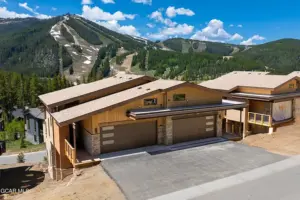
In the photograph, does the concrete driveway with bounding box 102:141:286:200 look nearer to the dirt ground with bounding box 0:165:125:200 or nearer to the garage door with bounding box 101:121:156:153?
the dirt ground with bounding box 0:165:125:200

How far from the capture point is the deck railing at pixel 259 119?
77.8ft

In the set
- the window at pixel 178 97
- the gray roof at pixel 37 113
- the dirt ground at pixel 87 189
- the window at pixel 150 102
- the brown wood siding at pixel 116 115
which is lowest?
the gray roof at pixel 37 113

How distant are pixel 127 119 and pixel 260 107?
1474 centimetres

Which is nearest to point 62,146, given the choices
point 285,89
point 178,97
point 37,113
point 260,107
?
point 178,97

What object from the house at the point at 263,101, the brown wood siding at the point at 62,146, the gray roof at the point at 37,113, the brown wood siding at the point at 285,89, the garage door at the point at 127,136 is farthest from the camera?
the gray roof at the point at 37,113

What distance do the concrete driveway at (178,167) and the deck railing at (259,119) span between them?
7947 millimetres

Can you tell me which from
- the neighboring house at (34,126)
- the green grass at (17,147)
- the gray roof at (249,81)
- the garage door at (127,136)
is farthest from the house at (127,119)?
the neighboring house at (34,126)

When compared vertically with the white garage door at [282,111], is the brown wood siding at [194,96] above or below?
above

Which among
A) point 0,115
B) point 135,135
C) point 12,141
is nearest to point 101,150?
point 135,135

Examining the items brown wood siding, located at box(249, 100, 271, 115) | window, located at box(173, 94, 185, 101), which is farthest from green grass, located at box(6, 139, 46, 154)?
brown wood siding, located at box(249, 100, 271, 115)

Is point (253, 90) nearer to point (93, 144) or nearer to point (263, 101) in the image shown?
point (263, 101)

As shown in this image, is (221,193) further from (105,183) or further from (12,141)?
(12,141)

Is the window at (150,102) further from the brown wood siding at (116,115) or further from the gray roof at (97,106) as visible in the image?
the gray roof at (97,106)

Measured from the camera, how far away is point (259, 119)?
24422mm
